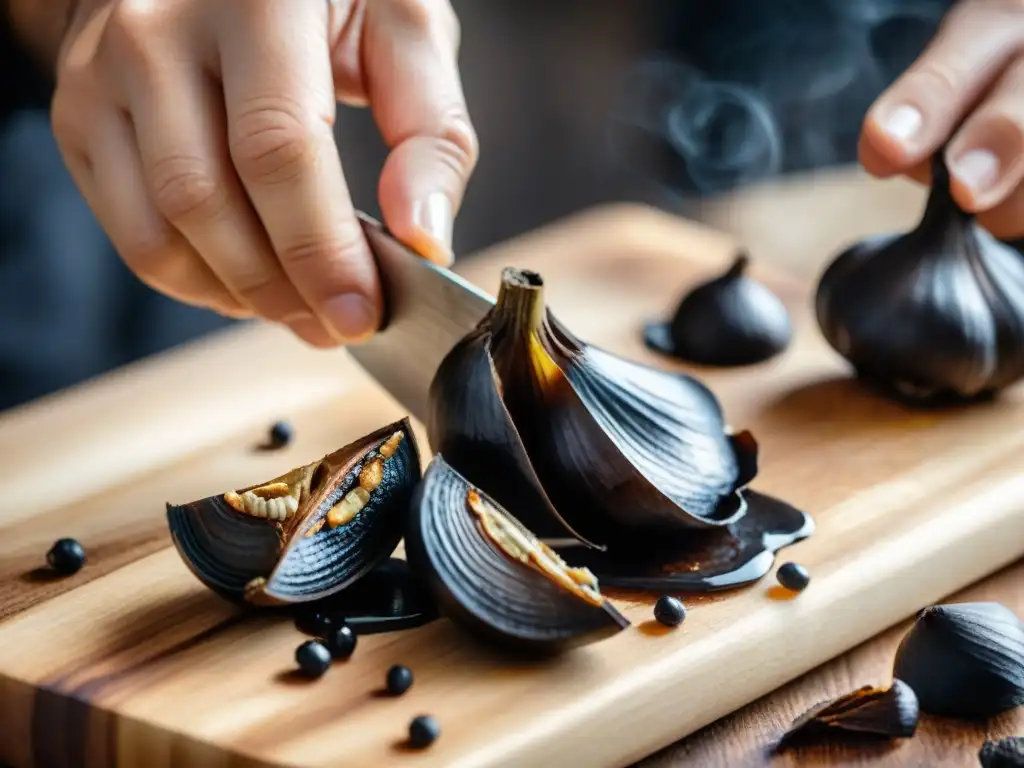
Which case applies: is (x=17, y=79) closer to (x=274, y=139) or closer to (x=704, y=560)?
(x=274, y=139)

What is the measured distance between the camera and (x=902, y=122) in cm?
183

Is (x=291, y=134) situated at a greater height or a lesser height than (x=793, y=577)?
greater

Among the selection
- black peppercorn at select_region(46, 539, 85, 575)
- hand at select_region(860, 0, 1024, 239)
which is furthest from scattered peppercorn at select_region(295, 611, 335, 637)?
hand at select_region(860, 0, 1024, 239)

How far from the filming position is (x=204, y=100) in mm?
1549

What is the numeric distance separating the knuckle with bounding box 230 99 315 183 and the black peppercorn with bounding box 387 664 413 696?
611 mm

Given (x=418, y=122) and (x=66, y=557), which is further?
(x=418, y=122)

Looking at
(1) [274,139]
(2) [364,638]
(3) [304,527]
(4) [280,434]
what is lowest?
(4) [280,434]

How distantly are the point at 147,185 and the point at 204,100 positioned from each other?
131 millimetres

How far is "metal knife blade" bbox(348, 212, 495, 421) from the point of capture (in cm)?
156

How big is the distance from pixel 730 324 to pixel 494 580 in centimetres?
90

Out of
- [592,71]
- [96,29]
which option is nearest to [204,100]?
[96,29]

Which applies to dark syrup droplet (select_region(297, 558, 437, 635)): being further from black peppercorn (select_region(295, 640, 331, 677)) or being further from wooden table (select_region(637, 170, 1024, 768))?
wooden table (select_region(637, 170, 1024, 768))

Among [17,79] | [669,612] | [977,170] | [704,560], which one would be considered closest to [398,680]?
[669,612]

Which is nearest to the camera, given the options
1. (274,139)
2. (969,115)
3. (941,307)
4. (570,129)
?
(274,139)
